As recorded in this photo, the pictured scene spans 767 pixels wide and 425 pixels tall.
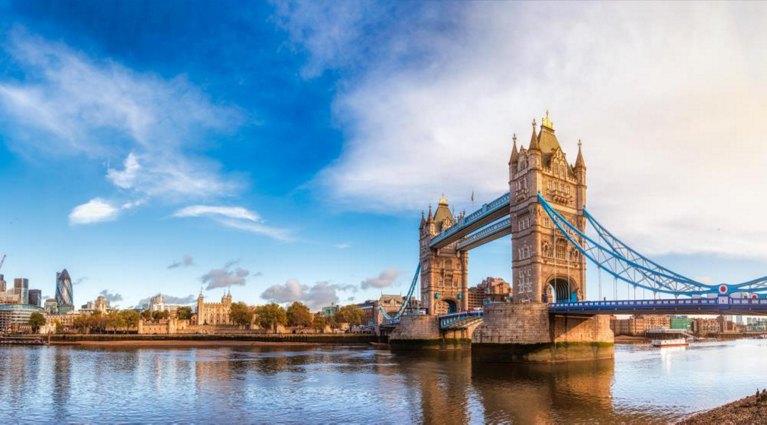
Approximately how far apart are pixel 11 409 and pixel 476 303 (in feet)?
509

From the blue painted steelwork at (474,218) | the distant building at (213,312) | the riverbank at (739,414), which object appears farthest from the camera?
the distant building at (213,312)

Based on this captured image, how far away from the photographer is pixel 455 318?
79625 millimetres

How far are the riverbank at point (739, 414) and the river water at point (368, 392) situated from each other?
2824mm

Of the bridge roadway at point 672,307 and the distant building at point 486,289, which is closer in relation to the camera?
the bridge roadway at point 672,307

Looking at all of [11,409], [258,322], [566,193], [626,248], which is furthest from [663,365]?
[258,322]

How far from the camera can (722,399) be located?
3394cm

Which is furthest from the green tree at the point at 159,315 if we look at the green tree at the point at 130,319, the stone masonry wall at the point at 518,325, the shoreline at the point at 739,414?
the shoreline at the point at 739,414

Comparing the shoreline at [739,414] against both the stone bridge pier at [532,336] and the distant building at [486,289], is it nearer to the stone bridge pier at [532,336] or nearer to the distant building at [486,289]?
the stone bridge pier at [532,336]

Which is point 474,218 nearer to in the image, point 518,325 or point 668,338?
point 518,325

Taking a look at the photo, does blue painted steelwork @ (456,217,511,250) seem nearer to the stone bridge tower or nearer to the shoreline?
the stone bridge tower

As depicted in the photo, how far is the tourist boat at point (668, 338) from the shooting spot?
103438mm

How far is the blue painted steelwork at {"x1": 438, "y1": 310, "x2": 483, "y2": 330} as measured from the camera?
72.3m

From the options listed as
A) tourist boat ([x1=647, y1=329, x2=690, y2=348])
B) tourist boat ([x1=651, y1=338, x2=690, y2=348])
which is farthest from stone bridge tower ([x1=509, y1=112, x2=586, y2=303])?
tourist boat ([x1=647, y1=329, x2=690, y2=348])

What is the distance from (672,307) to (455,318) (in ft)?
125
